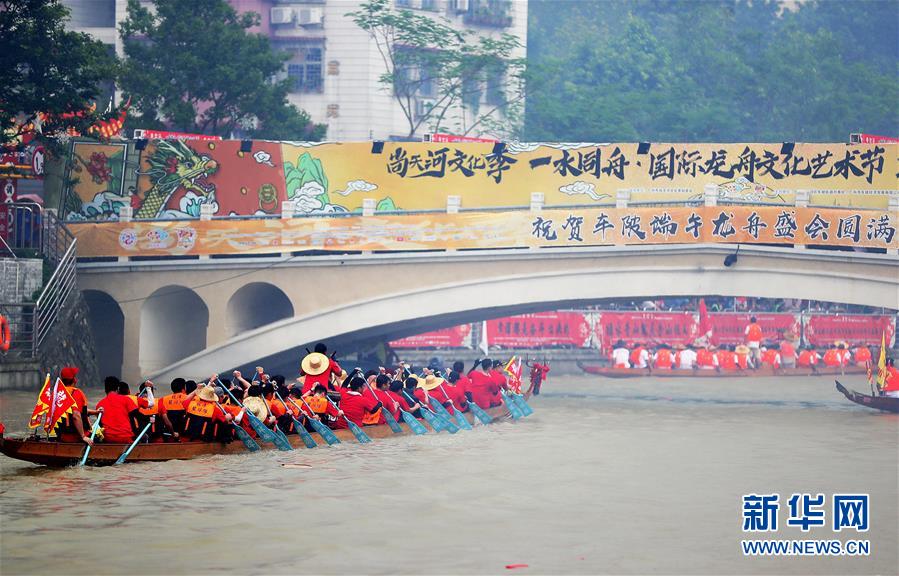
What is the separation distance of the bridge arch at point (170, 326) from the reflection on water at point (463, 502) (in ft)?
29.8

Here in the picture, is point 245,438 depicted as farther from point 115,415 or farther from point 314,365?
point 314,365

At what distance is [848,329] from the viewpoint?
195 ft

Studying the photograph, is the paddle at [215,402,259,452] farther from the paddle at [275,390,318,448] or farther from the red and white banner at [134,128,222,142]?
the red and white banner at [134,128,222,142]

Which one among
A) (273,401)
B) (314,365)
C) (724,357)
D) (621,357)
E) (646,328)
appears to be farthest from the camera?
(646,328)

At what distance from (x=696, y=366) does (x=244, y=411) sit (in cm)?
2975

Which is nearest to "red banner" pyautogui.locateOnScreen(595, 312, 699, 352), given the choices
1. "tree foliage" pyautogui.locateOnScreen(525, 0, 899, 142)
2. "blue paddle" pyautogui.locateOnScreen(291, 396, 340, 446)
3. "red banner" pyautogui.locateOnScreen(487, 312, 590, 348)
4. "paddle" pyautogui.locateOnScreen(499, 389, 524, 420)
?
"red banner" pyautogui.locateOnScreen(487, 312, 590, 348)

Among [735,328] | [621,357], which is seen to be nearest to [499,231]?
[621,357]

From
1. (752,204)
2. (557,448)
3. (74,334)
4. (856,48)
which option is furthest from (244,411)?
(856,48)

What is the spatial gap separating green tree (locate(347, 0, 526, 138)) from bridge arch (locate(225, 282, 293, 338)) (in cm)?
1274

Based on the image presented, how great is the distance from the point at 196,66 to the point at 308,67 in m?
13.6

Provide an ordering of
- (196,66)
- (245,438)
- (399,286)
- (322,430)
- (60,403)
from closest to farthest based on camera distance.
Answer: (60,403), (245,438), (322,430), (399,286), (196,66)

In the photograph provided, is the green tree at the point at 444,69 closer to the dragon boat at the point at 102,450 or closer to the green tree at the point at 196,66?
the green tree at the point at 196,66

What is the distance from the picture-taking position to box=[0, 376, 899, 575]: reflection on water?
18781mm

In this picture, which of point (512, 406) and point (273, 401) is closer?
point (273, 401)
